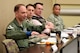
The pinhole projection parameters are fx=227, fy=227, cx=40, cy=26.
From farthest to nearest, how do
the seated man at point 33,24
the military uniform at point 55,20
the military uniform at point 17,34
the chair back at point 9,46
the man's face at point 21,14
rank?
the military uniform at point 55,20 < the seated man at point 33,24 < the man's face at point 21,14 < the military uniform at point 17,34 < the chair back at point 9,46

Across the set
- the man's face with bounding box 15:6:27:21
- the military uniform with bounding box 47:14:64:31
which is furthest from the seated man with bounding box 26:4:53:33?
the military uniform with bounding box 47:14:64:31

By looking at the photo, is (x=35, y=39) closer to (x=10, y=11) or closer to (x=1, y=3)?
(x=1, y=3)

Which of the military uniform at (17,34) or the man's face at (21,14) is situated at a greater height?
the man's face at (21,14)

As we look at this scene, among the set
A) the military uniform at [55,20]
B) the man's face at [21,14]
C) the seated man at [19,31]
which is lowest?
the military uniform at [55,20]

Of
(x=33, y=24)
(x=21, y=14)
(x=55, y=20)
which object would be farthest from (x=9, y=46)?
(x=55, y=20)

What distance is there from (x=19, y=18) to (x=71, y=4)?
180 inches

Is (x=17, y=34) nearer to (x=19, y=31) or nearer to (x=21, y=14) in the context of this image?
(x=19, y=31)

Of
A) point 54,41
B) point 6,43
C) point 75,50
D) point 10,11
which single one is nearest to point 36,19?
point 10,11

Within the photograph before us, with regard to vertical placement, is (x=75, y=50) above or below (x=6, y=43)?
below

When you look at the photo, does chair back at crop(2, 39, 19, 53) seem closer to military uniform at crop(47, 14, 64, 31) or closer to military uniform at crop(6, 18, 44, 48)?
military uniform at crop(6, 18, 44, 48)

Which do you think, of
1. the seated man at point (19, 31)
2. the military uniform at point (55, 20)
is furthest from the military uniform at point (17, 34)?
the military uniform at point (55, 20)

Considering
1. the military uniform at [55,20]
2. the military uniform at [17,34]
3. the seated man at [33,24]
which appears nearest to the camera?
the military uniform at [17,34]

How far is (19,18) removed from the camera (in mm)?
3303

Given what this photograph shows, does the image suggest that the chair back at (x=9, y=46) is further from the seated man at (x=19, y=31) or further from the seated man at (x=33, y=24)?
the seated man at (x=33, y=24)
